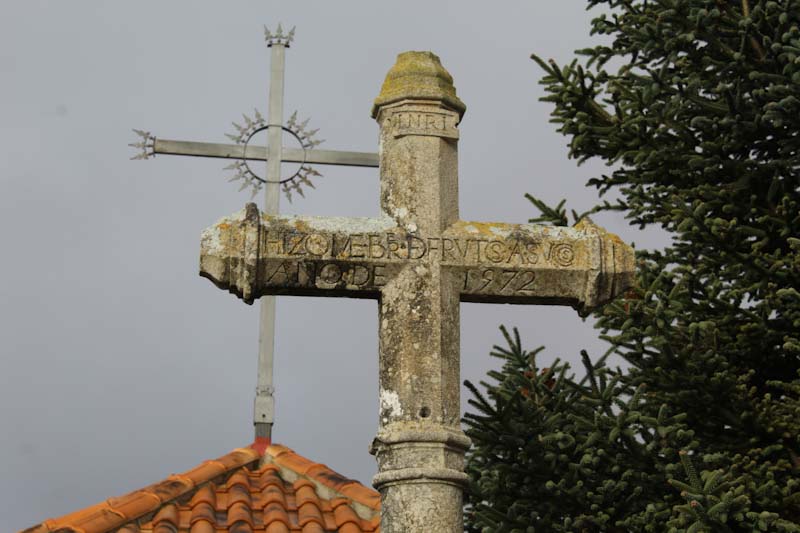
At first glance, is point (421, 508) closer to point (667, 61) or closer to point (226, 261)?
point (226, 261)

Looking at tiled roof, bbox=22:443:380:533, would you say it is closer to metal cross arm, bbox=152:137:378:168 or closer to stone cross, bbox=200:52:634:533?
metal cross arm, bbox=152:137:378:168

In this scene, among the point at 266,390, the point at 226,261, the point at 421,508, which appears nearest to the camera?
the point at 421,508

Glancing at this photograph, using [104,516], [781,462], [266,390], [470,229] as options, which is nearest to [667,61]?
[781,462]

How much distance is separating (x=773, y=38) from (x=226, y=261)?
424cm

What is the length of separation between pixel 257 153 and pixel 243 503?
96.2 inches

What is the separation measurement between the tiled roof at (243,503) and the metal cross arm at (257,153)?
2.15 metres

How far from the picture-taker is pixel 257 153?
978 cm

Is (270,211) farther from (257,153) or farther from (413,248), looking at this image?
(413,248)

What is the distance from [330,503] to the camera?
31.2 feet

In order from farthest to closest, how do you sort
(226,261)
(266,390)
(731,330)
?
(266,390), (731,330), (226,261)

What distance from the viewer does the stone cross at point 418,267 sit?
5.18 m

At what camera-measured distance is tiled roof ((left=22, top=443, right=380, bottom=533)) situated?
898cm

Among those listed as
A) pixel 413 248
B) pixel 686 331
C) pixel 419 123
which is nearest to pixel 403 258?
pixel 413 248

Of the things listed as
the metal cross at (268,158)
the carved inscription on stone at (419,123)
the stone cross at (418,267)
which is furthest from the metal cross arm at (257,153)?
the carved inscription on stone at (419,123)
